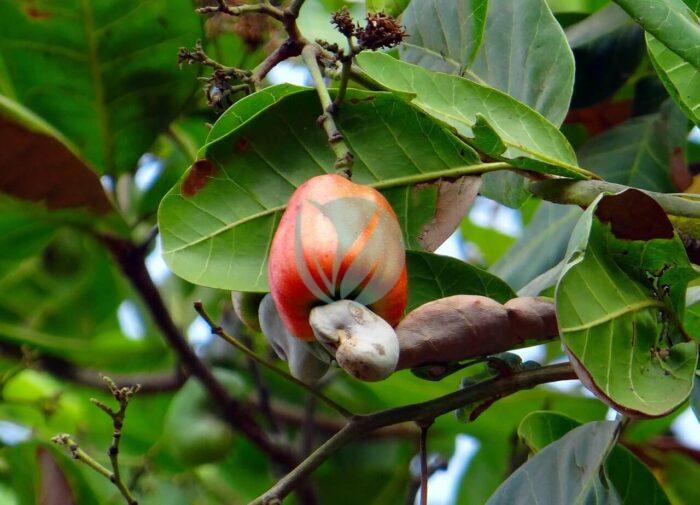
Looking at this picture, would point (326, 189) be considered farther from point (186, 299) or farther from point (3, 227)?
point (186, 299)

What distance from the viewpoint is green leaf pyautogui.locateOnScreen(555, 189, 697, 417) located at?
795mm

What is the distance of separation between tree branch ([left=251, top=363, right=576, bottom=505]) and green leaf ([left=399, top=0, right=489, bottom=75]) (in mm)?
326

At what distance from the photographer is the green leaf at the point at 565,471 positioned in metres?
1.03

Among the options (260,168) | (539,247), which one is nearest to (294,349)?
(260,168)

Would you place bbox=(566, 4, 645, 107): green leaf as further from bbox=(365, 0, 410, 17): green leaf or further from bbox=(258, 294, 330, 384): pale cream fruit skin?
bbox=(258, 294, 330, 384): pale cream fruit skin

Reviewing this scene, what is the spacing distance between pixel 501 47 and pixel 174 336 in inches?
24.3

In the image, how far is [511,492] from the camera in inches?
41.5

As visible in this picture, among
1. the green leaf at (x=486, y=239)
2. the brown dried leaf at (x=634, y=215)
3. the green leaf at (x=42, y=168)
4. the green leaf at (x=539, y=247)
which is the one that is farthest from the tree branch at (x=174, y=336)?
the brown dried leaf at (x=634, y=215)

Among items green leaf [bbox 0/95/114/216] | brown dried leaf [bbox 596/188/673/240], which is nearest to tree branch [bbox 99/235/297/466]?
green leaf [bbox 0/95/114/216]

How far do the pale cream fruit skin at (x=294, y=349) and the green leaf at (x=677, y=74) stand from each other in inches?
15.3

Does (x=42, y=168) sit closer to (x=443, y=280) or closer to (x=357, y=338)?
(x=443, y=280)

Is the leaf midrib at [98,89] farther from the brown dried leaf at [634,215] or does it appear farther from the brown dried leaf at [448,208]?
the brown dried leaf at [634,215]

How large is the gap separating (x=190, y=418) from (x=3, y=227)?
1.26ft

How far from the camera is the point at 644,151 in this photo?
138cm
